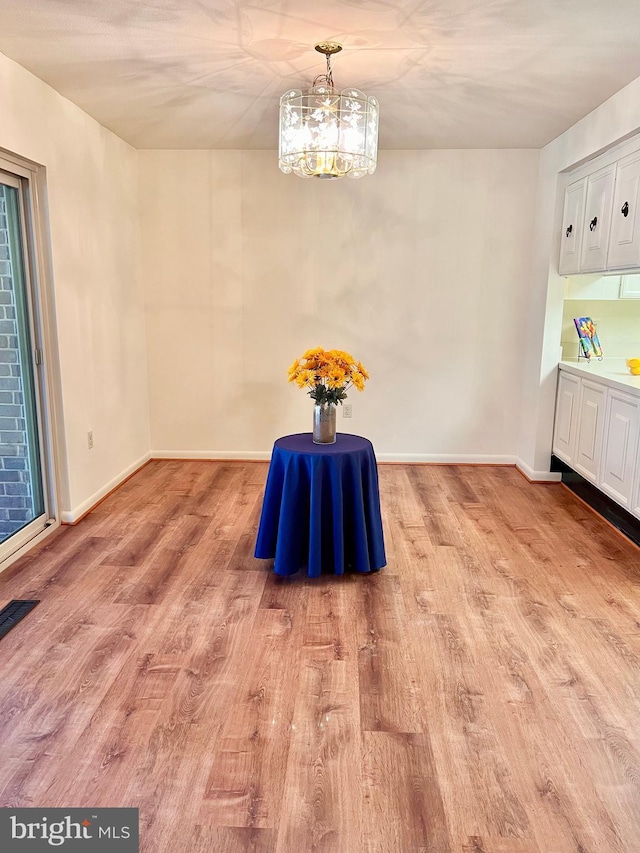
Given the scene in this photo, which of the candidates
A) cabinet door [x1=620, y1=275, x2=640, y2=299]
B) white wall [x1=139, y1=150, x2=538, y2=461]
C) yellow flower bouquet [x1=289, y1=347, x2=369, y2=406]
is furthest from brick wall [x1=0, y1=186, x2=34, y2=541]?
cabinet door [x1=620, y1=275, x2=640, y2=299]

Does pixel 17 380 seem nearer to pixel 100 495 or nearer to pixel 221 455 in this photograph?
pixel 100 495

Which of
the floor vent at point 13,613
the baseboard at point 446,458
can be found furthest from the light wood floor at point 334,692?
the baseboard at point 446,458

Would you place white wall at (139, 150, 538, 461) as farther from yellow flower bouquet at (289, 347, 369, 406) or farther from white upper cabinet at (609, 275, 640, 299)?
yellow flower bouquet at (289, 347, 369, 406)

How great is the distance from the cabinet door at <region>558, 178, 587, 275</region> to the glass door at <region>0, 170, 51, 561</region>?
3.50 metres

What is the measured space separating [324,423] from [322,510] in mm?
459

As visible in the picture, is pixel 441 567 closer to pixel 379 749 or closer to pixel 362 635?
pixel 362 635

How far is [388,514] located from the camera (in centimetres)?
414

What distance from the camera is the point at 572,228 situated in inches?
170

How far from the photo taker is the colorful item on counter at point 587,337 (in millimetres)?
4625

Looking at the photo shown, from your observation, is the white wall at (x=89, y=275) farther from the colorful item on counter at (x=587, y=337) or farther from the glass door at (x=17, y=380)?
the colorful item on counter at (x=587, y=337)

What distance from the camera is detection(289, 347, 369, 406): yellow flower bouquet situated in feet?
10.4

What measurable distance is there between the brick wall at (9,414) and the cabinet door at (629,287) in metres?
4.11

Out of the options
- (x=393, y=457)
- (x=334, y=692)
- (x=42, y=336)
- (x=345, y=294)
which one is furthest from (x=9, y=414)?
(x=393, y=457)

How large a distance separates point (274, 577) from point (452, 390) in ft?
8.71
